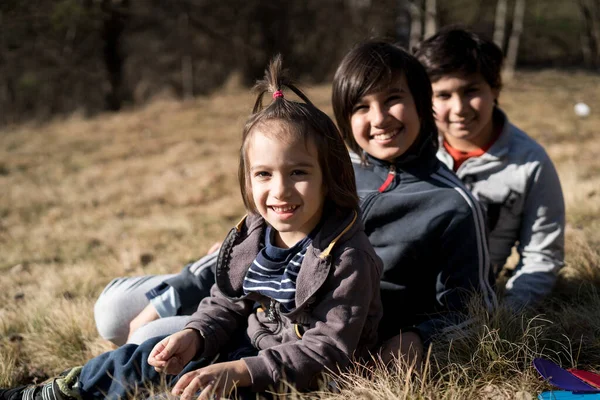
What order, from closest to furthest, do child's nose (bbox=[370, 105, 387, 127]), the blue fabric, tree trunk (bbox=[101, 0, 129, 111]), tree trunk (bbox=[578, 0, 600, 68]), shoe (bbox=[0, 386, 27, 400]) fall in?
the blue fabric < shoe (bbox=[0, 386, 27, 400]) < child's nose (bbox=[370, 105, 387, 127]) < tree trunk (bbox=[101, 0, 129, 111]) < tree trunk (bbox=[578, 0, 600, 68])

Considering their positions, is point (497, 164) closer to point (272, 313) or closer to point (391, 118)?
point (391, 118)

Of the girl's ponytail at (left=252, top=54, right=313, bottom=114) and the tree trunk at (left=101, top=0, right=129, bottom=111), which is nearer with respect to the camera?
the girl's ponytail at (left=252, top=54, right=313, bottom=114)

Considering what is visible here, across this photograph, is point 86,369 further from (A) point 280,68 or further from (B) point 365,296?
(A) point 280,68

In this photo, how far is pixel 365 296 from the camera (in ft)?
5.81

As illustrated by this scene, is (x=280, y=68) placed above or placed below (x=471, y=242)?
above

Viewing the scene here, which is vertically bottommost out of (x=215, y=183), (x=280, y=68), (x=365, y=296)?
(x=215, y=183)

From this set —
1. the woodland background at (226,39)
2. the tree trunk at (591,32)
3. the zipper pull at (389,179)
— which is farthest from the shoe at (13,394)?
the tree trunk at (591,32)

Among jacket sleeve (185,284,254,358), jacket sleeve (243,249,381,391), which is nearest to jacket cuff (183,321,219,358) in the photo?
jacket sleeve (185,284,254,358)

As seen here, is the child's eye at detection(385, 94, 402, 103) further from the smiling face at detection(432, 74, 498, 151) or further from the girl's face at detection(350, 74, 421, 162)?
the smiling face at detection(432, 74, 498, 151)

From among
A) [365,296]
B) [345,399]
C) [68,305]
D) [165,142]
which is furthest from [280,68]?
[165,142]

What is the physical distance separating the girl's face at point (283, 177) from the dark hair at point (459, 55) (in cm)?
122

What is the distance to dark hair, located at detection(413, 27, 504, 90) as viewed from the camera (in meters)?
2.72

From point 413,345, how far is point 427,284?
36 centimetres

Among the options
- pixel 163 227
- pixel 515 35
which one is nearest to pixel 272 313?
pixel 163 227
